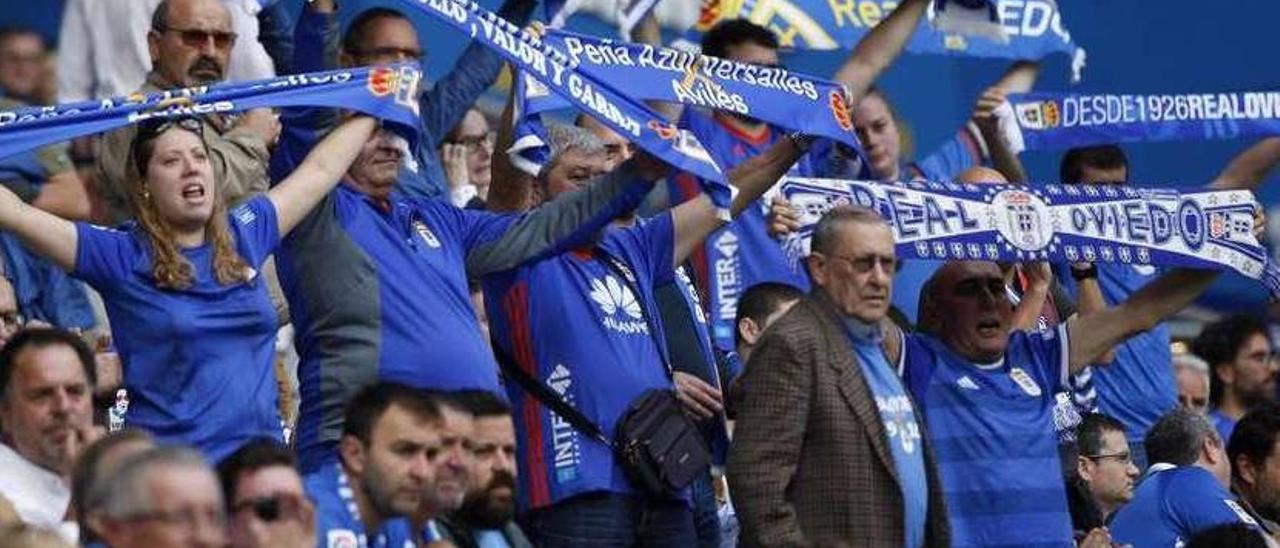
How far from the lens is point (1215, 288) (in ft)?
48.3

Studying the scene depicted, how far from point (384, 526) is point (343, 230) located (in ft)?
4.31

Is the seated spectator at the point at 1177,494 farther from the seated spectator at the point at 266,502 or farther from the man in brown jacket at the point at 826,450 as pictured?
the seated spectator at the point at 266,502

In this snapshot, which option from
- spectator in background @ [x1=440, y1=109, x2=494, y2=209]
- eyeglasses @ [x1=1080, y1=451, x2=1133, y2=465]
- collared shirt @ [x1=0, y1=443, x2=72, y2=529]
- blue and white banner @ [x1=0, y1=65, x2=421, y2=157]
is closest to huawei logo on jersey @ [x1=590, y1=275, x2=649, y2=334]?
blue and white banner @ [x1=0, y1=65, x2=421, y2=157]

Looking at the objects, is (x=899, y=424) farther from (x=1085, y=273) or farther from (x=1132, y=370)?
(x=1132, y=370)

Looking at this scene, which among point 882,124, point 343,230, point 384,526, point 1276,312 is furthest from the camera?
point 1276,312

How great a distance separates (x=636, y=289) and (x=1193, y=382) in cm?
433

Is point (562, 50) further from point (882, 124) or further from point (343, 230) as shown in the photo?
point (882, 124)

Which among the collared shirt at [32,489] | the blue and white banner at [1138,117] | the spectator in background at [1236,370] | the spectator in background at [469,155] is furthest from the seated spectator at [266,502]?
the spectator in background at [1236,370]

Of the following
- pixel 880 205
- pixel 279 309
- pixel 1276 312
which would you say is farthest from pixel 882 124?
pixel 1276 312

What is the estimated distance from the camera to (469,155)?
12.2 meters

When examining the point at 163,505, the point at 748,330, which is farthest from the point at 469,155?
the point at 163,505

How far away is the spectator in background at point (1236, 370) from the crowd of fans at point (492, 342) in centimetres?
113

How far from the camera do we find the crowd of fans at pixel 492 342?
7836 mm

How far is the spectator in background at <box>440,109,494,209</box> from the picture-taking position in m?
12.0
